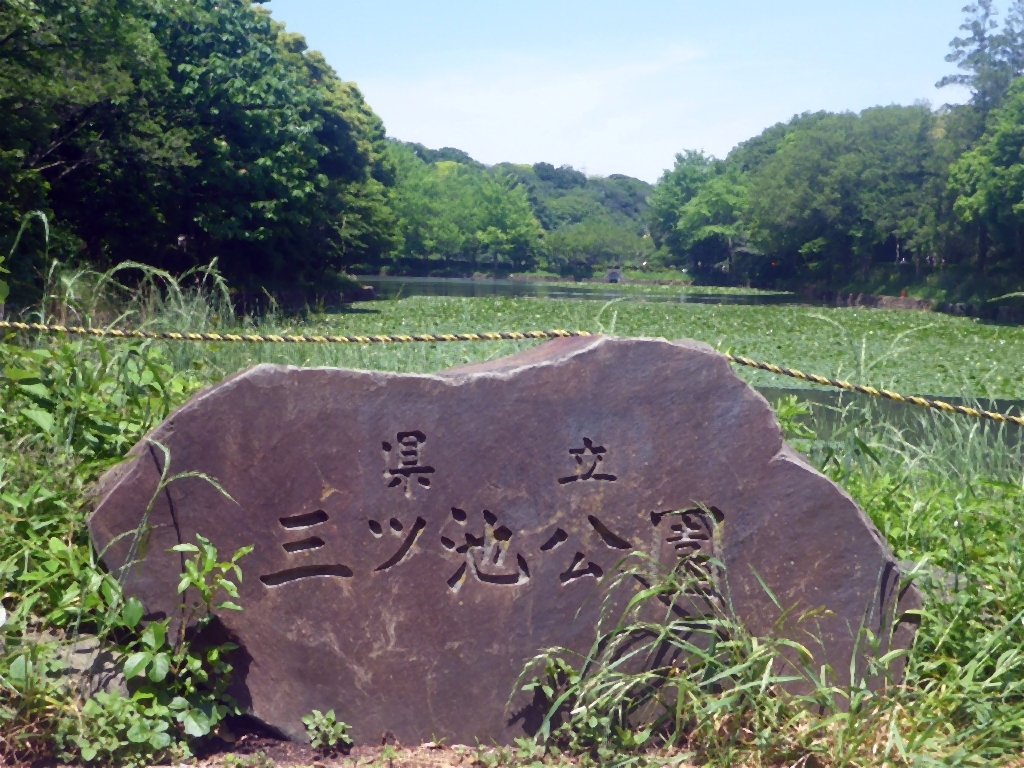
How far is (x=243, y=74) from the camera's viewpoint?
53.3 feet

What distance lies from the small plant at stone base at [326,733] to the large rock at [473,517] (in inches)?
1.2

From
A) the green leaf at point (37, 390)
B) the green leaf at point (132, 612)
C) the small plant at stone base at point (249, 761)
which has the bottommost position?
the small plant at stone base at point (249, 761)

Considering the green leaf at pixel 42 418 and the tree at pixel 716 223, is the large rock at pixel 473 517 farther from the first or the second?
the tree at pixel 716 223

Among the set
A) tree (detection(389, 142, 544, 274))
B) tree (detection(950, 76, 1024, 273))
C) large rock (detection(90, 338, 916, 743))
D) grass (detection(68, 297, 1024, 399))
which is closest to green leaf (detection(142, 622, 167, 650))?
large rock (detection(90, 338, 916, 743))

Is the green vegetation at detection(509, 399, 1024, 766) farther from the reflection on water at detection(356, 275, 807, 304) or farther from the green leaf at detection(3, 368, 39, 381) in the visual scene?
the reflection on water at detection(356, 275, 807, 304)

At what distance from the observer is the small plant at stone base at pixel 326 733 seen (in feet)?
7.89

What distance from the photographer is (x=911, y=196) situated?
101 feet

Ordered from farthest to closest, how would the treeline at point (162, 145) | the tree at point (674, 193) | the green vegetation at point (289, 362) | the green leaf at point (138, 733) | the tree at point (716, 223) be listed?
the tree at point (674, 193)
the tree at point (716, 223)
the treeline at point (162, 145)
the green vegetation at point (289, 362)
the green leaf at point (138, 733)

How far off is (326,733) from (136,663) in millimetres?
488

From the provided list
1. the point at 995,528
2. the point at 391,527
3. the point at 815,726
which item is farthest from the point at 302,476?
the point at 995,528

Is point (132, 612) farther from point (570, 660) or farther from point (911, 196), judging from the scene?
point (911, 196)

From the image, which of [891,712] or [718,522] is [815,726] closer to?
[891,712]

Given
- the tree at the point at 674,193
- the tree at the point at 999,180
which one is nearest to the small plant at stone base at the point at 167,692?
the tree at the point at 999,180

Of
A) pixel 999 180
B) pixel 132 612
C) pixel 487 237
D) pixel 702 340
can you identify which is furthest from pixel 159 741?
pixel 487 237
